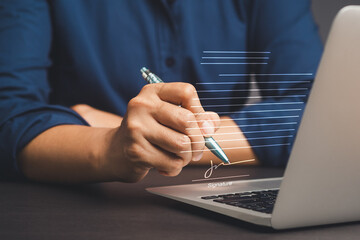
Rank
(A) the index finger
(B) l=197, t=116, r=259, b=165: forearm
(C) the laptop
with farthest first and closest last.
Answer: (B) l=197, t=116, r=259, b=165: forearm, (A) the index finger, (C) the laptop

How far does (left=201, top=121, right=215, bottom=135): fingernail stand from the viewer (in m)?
0.35

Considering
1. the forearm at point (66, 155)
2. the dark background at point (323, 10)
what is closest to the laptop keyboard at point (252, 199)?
the forearm at point (66, 155)

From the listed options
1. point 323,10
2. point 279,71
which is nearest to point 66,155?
point 279,71

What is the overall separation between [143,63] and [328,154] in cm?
48

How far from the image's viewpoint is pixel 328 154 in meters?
0.24

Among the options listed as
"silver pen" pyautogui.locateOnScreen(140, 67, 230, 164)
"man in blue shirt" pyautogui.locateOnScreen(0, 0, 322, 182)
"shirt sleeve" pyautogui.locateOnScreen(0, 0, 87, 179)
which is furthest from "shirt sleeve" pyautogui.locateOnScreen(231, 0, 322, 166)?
"shirt sleeve" pyautogui.locateOnScreen(0, 0, 87, 179)

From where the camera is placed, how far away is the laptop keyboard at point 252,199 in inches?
10.8

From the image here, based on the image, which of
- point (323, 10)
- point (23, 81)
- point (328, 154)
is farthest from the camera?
point (323, 10)

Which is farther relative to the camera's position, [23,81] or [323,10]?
[323,10]

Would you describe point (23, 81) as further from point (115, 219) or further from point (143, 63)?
point (115, 219)

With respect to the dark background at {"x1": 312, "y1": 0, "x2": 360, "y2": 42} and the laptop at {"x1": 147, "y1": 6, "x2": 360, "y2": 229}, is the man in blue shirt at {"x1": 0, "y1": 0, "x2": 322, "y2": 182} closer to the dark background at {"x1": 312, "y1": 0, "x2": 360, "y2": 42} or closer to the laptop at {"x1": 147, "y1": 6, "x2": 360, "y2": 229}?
the dark background at {"x1": 312, "y1": 0, "x2": 360, "y2": 42}

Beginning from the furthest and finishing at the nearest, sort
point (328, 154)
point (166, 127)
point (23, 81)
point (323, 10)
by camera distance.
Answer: point (323, 10) < point (23, 81) < point (166, 127) < point (328, 154)

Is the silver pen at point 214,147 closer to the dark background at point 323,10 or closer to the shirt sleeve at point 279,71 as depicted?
the shirt sleeve at point 279,71

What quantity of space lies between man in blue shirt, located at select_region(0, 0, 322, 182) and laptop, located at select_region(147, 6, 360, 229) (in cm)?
20
